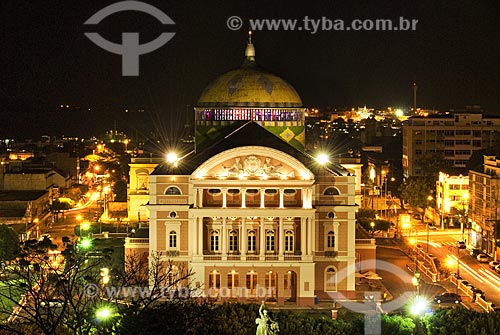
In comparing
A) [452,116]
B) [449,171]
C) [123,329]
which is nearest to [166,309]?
[123,329]

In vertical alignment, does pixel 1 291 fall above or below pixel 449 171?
below

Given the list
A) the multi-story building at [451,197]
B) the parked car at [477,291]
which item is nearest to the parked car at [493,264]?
the parked car at [477,291]

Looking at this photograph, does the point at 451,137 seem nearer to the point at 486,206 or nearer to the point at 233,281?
the point at 486,206

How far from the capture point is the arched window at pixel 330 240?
57.0 meters

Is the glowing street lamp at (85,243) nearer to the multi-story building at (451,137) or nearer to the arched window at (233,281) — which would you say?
the arched window at (233,281)

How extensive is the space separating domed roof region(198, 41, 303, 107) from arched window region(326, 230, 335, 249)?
11150 mm

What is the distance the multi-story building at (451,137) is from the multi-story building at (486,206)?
1291 inches

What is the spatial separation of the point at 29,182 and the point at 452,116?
42129 mm

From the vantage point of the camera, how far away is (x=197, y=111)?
66.7m

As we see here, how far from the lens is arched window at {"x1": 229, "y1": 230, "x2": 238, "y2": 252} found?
56.7 m

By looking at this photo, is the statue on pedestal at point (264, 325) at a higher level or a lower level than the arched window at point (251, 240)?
lower

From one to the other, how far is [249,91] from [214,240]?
38.6 feet

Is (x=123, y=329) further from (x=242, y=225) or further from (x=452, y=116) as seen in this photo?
(x=452, y=116)

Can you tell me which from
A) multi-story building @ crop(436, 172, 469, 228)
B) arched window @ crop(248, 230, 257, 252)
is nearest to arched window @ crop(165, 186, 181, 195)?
arched window @ crop(248, 230, 257, 252)
